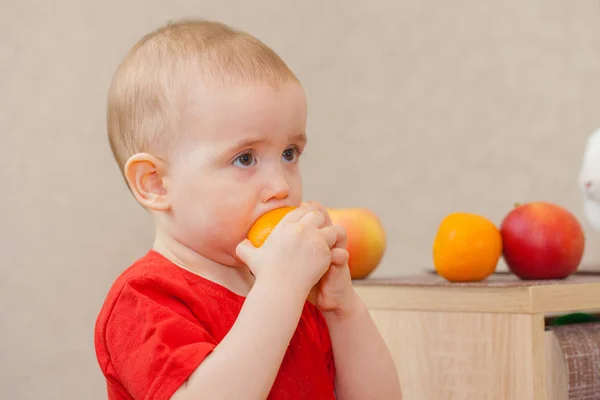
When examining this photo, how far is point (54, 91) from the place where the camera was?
151 centimetres

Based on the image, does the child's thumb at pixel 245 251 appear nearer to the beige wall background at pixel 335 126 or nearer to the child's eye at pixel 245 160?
the child's eye at pixel 245 160

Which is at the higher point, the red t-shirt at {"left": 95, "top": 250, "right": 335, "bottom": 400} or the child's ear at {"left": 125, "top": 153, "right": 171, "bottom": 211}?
the child's ear at {"left": 125, "top": 153, "right": 171, "bottom": 211}

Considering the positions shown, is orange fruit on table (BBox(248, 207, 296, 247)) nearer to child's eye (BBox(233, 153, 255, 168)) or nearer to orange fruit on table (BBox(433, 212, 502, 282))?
child's eye (BBox(233, 153, 255, 168))

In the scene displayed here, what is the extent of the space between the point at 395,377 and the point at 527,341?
230 millimetres

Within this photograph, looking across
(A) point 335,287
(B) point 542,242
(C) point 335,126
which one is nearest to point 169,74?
(A) point 335,287

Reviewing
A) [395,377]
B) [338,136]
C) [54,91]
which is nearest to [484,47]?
[338,136]

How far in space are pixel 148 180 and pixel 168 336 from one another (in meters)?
0.18

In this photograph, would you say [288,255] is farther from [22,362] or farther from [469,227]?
[22,362]

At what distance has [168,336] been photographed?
720mm

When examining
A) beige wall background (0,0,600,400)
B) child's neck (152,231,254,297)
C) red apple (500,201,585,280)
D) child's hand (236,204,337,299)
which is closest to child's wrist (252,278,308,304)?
child's hand (236,204,337,299)

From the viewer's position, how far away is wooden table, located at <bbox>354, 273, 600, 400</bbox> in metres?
1.02

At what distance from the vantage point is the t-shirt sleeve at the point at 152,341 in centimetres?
70

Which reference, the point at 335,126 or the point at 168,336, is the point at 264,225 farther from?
the point at 335,126

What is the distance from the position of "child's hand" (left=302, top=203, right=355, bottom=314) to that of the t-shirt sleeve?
0.46 feet
